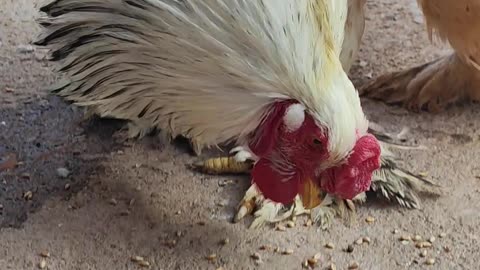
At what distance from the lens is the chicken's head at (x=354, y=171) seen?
161cm

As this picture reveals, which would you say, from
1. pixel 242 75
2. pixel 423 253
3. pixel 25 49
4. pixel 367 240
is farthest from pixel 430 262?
pixel 25 49

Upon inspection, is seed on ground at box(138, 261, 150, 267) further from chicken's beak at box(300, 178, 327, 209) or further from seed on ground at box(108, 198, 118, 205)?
chicken's beak at box(300, 178, 327, 209)

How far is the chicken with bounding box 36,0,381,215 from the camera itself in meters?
1.53

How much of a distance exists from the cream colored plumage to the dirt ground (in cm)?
23

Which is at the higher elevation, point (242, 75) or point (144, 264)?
point (242, 75)

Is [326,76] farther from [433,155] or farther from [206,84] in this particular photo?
[433,155]

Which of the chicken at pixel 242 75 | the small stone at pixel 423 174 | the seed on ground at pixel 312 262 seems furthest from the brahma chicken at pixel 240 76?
the small stone at pixel 423 174

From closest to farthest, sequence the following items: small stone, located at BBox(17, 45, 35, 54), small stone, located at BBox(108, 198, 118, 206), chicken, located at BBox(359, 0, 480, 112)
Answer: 1. small stone, located at BBox(108, 198, 118, 206)
2. chicken, located at BBox(359, 0, 480, 112)
3. small stone, located at BBox(17, 45, 35, 54)

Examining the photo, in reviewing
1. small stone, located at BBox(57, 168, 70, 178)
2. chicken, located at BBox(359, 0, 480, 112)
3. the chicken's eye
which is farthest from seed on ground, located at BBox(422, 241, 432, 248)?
small stone, located at BBox(57, 168, 70, 178)

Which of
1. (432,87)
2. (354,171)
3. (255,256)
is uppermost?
(354,171)

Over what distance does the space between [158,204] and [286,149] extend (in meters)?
0.38

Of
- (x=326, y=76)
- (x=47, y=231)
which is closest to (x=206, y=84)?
(x=326, y=76)

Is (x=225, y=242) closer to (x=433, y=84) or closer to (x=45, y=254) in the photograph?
(x=45, y=254)

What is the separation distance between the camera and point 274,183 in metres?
1.66
